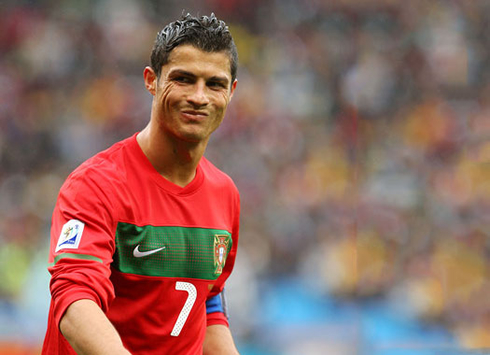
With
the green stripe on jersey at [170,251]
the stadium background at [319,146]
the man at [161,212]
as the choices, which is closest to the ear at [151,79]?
the man at [161,212]

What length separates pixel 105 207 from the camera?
1813 millimetres

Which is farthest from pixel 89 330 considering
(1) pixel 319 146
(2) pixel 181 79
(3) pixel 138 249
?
(1) pixel 319 146

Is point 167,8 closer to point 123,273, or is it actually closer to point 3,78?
point 3,78

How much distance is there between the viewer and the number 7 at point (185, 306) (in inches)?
80.7

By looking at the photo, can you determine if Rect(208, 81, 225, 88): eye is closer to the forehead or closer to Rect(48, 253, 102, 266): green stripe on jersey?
the forehead

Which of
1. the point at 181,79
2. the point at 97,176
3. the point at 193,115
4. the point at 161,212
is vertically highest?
the point at 181,79

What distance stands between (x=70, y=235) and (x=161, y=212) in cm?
35

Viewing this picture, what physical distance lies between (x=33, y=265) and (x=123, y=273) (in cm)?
316

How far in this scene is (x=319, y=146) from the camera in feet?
17.6

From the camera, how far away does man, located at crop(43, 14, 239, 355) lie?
1791 mm

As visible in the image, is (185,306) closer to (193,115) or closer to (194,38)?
(193,115)

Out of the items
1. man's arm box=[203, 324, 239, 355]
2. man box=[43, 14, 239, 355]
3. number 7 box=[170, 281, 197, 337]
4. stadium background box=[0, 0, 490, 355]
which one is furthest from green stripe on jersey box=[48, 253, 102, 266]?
stadium background box=[0, 0, 490, 355]

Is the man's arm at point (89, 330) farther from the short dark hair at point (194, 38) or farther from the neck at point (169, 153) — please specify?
the short dark hair at point (194, 38)

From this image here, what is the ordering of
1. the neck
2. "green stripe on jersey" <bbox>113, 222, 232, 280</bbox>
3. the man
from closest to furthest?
1. the man
2. "green stripe on jersey" <bbox>113, 222, 232, 280</bbox>
3. the neck
